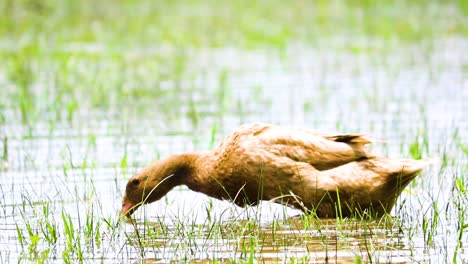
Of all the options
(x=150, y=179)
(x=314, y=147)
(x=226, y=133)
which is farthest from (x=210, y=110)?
(x=314, y=147)

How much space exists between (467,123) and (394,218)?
381 centimetres

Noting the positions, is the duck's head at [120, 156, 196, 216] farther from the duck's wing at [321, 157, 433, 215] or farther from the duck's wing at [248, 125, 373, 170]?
the duck's wing at [321, 157, 433, 215]

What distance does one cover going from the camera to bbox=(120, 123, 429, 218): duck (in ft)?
21.7

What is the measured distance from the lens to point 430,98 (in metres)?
11.5

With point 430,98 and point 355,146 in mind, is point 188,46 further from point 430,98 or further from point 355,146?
point 355,146

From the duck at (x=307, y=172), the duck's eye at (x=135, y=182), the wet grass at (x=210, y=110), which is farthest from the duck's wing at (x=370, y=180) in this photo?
the duck's eye at (x=135, y=182)

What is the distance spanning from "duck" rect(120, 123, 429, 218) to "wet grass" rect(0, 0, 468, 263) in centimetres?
17

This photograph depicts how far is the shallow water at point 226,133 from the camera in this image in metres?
5.97

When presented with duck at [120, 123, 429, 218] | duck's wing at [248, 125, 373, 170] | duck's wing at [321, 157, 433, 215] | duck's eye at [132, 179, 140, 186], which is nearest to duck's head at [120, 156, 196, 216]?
duck's eye at [132, 179, 140, 186]

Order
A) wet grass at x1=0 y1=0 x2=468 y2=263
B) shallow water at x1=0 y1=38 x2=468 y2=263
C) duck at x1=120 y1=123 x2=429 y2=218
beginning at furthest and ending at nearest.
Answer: duck at x1=120 y1=123 x2=429 y2=218 → wet grass at x1=0 y1=0 x2=468 y2=263 → shallow water at x1=0 y1=38 x2=468 y2=263

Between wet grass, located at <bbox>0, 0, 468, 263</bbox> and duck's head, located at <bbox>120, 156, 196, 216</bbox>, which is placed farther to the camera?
duck's head, located at <bbox>120, 156, 196, 216</bbox>

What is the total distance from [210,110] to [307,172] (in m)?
4.54

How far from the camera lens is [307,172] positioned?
663cm

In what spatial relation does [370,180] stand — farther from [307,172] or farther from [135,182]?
[135,182]
